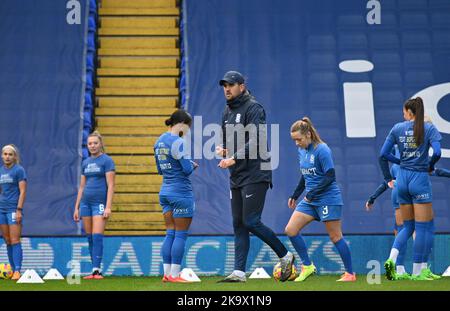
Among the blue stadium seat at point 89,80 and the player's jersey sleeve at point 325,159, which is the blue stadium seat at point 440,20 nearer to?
the blue stadium seat at point 89,80

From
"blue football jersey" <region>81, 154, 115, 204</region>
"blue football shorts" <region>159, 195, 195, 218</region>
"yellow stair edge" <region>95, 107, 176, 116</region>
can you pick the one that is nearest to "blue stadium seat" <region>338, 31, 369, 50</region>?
"yellow stair edge" <region>95, 107, 176, 116</region>

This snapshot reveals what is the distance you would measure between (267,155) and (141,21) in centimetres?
838

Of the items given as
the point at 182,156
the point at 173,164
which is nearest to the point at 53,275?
the point at 173,164

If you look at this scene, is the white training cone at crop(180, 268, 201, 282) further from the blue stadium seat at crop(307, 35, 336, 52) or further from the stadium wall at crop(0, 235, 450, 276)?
the blue stadium seat at crop(307, 35, 336, 52)

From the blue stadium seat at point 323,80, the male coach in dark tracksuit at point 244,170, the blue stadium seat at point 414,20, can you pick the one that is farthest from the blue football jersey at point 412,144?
the blue stadium seat at point 414,20

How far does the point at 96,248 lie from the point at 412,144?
4.31 metres

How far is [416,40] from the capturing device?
16.0 meters

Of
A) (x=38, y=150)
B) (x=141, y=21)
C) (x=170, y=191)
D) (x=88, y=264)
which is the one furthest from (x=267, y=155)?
(x=141, y=21)

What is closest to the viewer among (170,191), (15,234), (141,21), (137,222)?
(170,191)

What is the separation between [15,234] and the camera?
12.2 m

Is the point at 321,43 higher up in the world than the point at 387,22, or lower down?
lower down

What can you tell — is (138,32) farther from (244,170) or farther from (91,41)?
(244,170)

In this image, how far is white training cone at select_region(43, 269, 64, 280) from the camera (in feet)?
38.9

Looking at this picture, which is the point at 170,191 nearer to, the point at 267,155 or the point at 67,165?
the point at 267,155
